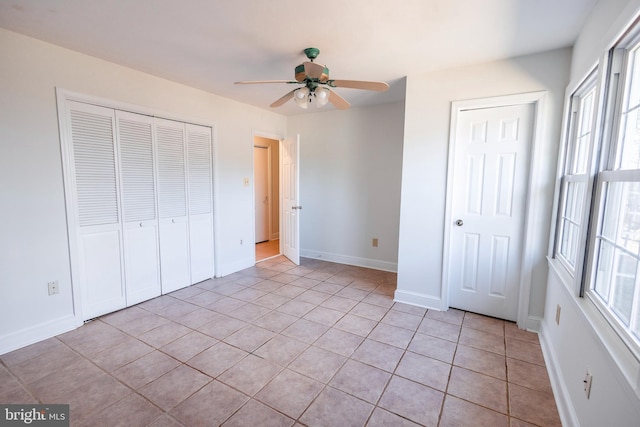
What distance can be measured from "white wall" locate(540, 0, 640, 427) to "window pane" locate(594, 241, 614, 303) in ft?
0.29

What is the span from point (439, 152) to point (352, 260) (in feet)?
7.70

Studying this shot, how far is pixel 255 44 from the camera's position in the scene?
2.33 meters

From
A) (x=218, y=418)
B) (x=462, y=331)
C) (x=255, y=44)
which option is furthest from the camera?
(x=462, y=331)

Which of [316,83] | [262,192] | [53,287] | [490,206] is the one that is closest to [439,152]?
[490,206]

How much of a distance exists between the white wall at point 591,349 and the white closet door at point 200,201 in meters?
3.69

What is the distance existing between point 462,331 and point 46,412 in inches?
120

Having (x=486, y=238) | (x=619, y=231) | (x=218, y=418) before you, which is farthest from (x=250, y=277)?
(x=619, y=231)

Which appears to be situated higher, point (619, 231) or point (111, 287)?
point (619, 231)

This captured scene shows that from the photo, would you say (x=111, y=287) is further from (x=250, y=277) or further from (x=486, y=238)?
(x=486, y=238)

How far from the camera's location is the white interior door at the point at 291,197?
4527 millimetres

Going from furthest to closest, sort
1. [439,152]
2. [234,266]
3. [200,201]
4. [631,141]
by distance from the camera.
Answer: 1. [234,266]
2. [200,201]
3. [439,152]
4. [631,141]

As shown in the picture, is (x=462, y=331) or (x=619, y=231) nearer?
(x=619, y=231)

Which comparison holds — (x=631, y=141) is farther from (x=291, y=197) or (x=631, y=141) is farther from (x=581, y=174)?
(x=291, y=197)

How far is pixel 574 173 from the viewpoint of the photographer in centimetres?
220
